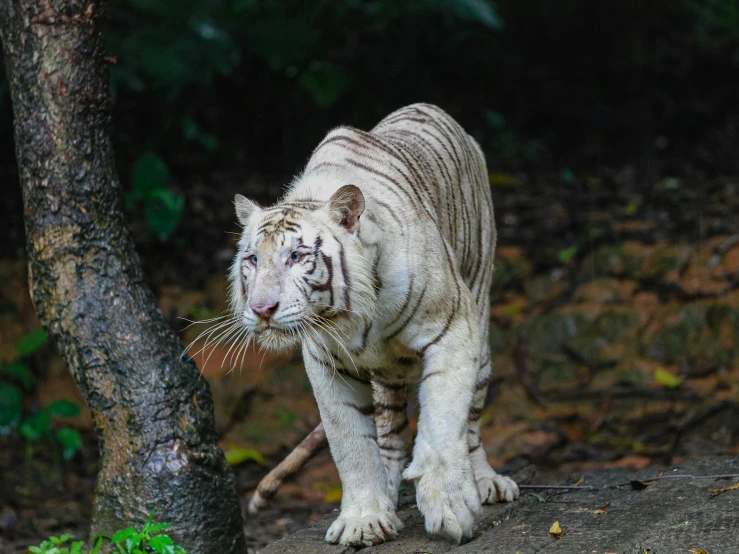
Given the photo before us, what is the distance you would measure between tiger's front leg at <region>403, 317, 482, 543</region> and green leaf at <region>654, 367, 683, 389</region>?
391cm

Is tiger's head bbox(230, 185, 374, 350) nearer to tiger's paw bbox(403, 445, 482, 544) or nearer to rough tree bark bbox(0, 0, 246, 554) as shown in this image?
tiger's paw bbox(403, 445, 482, 544)

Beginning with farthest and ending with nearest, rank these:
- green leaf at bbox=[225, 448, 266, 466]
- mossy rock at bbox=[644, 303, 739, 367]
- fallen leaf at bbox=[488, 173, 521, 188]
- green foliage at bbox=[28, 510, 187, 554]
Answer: fallen leaf at bbox=[488, 173, 521, 188] → mossy rock at bbox=[644, 303, 739, 367] → green leaf at bbox=[225, 448, 266, 466] → green foliage at bbox=[28, 510, 187, 554]

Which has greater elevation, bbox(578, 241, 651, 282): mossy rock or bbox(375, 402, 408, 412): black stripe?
bbox(578, 241, 651, 282): mossy rock

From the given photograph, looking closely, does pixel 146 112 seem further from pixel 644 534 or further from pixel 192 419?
pixel 644 534

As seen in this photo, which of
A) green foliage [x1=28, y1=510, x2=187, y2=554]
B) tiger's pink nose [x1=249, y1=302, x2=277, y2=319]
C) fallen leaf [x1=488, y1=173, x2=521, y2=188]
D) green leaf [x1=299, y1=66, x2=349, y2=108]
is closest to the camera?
tiger's pink nose [x1=249, y1=302, x2=277, y2=319]

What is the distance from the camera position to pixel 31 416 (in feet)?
22.6

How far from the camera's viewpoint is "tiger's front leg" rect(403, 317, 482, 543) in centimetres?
332

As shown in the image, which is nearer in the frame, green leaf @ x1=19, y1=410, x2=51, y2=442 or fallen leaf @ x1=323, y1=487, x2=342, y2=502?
fallen leaf @ x1=323, y1=487, x2=342, y2=502

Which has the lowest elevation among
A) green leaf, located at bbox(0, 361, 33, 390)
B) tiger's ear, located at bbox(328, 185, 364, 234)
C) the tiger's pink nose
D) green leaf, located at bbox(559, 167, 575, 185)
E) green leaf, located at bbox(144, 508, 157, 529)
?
green leaf, located at bbox(144, 508, 157, 529)

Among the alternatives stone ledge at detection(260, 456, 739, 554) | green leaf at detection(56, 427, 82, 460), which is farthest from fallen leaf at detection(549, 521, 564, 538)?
green leaf at detection(56, 427, 82, 460)

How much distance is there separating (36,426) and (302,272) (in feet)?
13.4

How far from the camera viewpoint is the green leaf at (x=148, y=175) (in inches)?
272

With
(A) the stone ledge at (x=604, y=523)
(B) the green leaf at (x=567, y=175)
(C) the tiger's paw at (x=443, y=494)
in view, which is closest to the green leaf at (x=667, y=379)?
(A) the stone ledge at (x=604, y=523)

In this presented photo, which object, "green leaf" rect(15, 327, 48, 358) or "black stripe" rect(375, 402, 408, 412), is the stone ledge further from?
"green leaf" rect(15, 327, 48, 358)
